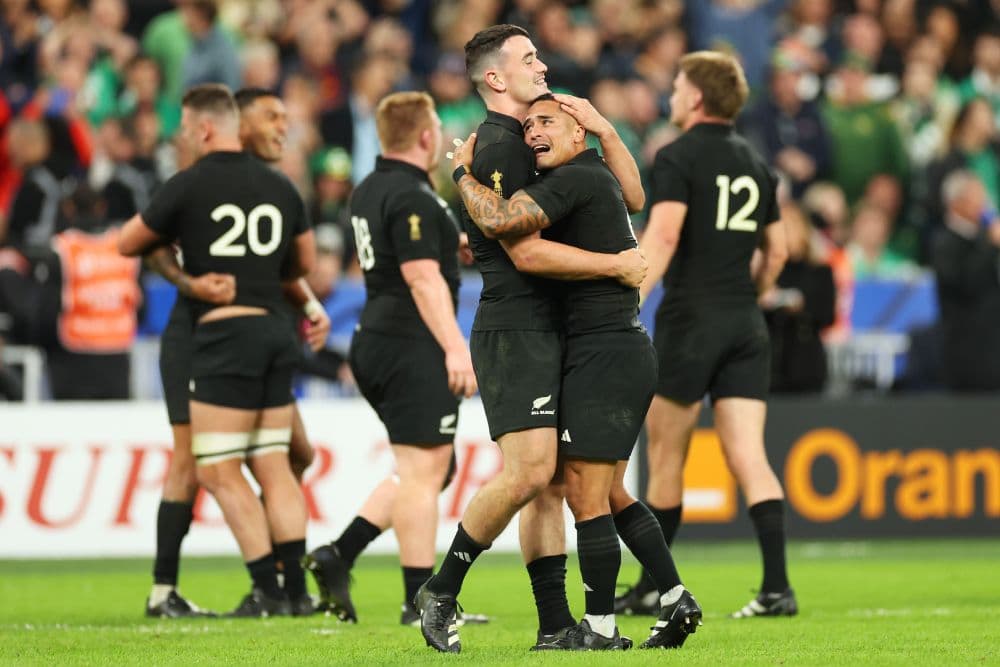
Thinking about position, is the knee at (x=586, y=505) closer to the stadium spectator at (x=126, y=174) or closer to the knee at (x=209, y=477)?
the knee at (x=209, y=477)

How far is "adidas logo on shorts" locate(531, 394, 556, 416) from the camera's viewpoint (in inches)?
263

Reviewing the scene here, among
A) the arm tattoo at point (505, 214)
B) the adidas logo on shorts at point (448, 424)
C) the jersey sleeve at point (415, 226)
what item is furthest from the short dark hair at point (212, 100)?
the arm tattoo at point (505, 214)

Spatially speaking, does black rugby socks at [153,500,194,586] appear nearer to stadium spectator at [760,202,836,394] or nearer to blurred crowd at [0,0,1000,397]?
blurred crowd at [0,0,1000,397]

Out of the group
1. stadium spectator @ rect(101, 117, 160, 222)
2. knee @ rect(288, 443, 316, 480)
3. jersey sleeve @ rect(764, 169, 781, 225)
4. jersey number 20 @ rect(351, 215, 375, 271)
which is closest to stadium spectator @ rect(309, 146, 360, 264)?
stadium spectator @ rect(101, 117, 160, 222)

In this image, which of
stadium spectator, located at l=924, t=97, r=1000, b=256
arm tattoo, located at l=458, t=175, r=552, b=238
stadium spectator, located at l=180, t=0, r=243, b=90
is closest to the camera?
arm tattoo, located at l=458, t=175, r=552, b=238

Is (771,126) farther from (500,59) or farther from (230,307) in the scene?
(500,59)

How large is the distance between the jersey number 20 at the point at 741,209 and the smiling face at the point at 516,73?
1980 mm

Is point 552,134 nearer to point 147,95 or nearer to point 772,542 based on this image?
point 772,542

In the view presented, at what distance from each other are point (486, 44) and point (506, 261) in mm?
848

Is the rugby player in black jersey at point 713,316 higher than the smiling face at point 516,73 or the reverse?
the reverse

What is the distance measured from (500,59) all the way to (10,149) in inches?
361

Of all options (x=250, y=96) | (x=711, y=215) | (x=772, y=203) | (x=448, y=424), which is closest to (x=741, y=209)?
(x=711, y=215)

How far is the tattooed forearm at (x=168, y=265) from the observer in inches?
349

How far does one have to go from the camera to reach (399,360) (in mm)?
8453
